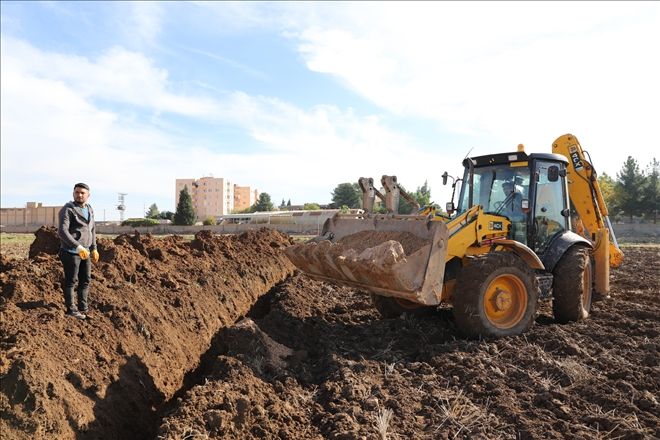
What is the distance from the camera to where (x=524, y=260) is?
7.30 meters

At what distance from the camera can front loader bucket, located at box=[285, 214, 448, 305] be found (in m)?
6.04

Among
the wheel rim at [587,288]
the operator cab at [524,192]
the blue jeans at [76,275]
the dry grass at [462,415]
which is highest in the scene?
the operator cab at [524,192]

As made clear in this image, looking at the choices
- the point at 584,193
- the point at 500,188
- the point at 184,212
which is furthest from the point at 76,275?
the point at 184,212

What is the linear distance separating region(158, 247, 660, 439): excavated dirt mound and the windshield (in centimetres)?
181

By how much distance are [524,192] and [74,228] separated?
19.9ft

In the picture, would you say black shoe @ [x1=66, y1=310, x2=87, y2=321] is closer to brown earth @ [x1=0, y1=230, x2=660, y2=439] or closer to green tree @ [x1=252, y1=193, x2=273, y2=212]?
brown earth @ [x1=0, y1=230, x2=660, y2=439]

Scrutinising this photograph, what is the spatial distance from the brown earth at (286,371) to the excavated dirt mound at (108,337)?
0.02 metres

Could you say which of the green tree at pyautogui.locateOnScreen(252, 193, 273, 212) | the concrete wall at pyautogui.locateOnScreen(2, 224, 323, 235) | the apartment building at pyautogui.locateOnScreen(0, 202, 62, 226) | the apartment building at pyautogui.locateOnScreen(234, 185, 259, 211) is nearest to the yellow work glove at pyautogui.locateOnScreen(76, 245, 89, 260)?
the concrete wall at pyautogui.locateOnScreen(2, 224, 323, 235)

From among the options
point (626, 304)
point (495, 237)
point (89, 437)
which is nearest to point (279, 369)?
point (89, 437)

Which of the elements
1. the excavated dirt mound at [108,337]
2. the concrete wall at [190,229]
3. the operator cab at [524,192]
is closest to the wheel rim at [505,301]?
the operator cab at [524,192]

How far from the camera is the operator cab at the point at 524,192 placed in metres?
7.65

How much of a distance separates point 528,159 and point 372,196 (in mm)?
2356

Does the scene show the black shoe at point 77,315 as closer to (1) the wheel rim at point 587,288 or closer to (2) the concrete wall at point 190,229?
(1) the wheel rim at point 587,288

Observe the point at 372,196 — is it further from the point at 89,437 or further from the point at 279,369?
the point at 89,437
